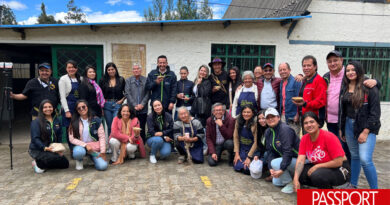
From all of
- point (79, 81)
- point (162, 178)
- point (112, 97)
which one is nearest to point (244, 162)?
point (162, 178)

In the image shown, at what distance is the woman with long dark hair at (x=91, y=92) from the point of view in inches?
180

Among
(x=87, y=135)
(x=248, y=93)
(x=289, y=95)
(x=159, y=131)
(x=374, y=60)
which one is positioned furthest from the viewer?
(x=374, y=60)

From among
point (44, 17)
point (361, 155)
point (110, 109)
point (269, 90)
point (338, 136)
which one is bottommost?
point (361, 155)

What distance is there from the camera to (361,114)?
308cm

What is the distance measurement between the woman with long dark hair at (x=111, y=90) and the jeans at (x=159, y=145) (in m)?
0.89

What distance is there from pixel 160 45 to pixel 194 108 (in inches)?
86.0

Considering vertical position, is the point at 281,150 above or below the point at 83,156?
above

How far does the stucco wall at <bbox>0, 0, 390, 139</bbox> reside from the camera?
5996 millimetres

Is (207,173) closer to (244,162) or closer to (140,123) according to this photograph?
(244,162)

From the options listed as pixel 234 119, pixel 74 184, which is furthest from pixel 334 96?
pixel 74 184

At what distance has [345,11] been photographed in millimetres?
6625

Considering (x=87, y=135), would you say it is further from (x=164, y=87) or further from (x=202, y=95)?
(x=202, y=95)

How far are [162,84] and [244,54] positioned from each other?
2605mm

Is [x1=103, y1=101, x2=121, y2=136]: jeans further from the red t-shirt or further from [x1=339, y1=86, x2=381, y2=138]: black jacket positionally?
[x1=339, y1=86, x2=381, y2=138]: black jacket
